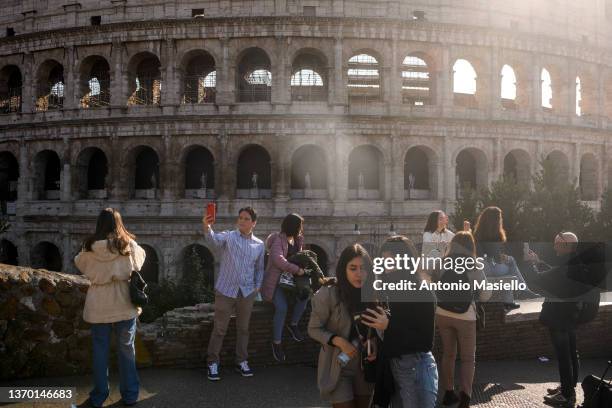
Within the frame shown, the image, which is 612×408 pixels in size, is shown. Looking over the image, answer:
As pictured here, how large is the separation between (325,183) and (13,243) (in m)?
15.6

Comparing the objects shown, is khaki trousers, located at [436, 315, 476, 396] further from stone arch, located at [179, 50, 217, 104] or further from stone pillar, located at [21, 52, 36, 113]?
stone pillar, located at [21, 52, 36, 113]

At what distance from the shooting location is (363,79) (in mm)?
22906

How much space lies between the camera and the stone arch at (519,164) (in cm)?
2345

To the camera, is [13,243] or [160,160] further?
[13,243]

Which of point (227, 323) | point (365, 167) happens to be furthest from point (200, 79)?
point (227, 323)

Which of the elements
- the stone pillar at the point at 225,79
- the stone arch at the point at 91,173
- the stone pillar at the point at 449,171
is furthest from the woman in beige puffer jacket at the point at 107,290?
the stone pillar at the point at 449,171

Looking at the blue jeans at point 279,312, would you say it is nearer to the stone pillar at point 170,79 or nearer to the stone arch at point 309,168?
the stone arch at point 309,168

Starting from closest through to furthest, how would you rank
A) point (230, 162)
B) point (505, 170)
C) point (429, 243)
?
point (429, 243) < point (230, 162) < point (505, 170)

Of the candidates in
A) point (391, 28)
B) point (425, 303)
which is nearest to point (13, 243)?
point (391, 28)

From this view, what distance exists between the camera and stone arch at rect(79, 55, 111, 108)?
75.6ft

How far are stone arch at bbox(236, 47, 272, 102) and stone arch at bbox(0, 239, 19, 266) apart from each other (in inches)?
542

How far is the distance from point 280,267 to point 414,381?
296 cm

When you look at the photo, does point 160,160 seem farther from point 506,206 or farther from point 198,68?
point 506,206

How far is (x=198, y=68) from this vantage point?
2284cm
